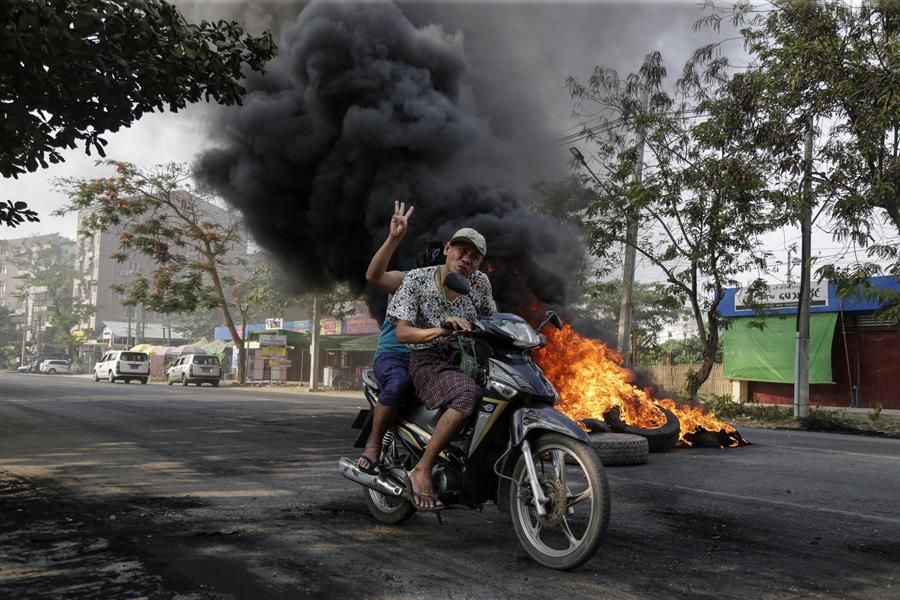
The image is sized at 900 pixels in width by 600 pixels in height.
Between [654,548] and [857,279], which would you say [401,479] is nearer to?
[654,548]

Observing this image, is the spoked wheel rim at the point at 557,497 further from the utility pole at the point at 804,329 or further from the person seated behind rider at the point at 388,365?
the utility pole at the point at 804,329

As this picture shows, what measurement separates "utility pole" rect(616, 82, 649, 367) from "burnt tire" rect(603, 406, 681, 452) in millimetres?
8566

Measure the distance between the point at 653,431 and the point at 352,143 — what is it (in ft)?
27.0

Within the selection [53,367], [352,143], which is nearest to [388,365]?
[352,143]

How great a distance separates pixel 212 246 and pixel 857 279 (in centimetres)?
2809

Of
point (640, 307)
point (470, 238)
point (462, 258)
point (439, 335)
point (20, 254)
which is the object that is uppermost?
point (20, 254)

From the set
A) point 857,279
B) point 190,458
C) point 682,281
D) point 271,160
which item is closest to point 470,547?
point 190,458

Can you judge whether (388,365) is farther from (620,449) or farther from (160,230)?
(160,230)

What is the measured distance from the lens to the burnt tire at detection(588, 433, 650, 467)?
7.55 metres

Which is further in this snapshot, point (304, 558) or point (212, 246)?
point (212, 246)

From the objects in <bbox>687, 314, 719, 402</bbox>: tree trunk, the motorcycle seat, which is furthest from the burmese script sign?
the motorcycle seat

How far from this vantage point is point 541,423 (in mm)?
3658

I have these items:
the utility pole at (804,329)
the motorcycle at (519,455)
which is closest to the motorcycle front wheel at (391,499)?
the motorcycle at (519,455)

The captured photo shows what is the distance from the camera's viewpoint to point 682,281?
18.2 meters
